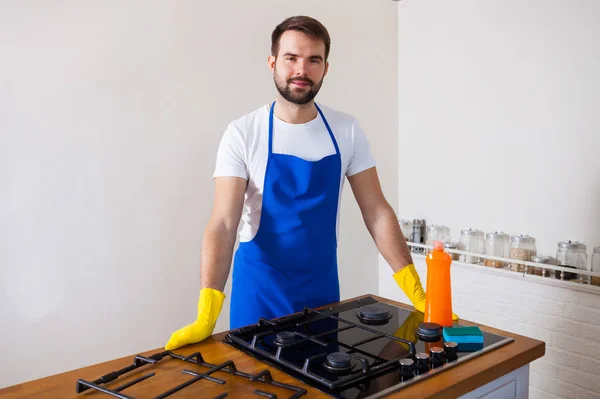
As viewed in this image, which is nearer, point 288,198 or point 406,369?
point 406,369

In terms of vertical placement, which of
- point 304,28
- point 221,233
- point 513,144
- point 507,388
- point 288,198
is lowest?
point 507,388

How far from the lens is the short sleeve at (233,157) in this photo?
5.99 feet

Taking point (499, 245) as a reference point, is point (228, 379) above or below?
A: below

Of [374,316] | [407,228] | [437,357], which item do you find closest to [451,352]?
[437,357]

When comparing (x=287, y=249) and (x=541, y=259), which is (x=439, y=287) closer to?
(x=287, y=249)

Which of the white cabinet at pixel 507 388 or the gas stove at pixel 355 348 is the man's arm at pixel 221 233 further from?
the white cabinet at pixel 507 388

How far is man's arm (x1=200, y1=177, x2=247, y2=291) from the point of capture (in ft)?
5.25

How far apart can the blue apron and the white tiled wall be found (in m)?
1.31

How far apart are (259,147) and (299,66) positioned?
317mm

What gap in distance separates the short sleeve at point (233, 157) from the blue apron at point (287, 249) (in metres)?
0.09

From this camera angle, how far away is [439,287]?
1.37m

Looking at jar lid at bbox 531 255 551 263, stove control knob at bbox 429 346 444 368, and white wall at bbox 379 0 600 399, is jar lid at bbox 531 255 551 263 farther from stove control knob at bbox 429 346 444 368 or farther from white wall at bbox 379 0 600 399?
stove control knob at bbox 429 346 444 368

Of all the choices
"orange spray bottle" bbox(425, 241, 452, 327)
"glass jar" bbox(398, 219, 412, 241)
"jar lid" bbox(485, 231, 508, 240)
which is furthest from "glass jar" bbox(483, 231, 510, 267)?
"orange spray bottle" bbox(425, 241, 452, 327)

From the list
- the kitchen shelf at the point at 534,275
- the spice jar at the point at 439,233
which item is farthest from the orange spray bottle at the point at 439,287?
the spice jar at the point at 439,233
